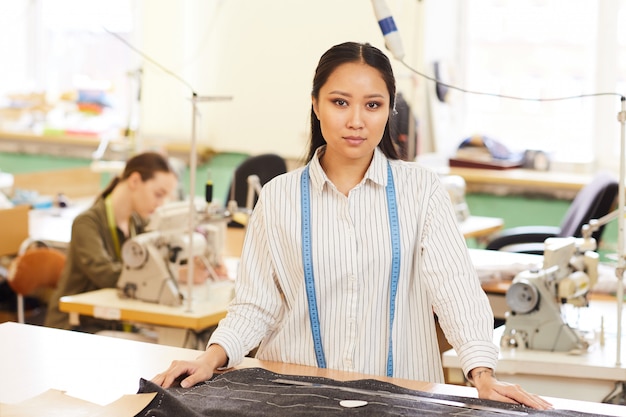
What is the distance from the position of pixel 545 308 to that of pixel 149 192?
1.63 meters

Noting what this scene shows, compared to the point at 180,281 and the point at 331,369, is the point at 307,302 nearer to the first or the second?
the point at 331,369

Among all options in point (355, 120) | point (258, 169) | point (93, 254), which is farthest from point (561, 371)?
point (258, 169)

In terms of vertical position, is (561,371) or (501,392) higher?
(501,392)

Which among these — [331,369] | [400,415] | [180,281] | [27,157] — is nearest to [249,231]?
[331,369]

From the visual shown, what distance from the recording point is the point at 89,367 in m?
2.02

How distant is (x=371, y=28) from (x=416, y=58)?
11.7 inches

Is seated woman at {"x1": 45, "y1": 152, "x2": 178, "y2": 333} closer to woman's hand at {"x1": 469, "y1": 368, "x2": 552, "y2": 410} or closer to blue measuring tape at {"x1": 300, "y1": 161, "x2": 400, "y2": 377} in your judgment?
blue measuring tape at {"x1": 300, "y1": 161, "x2": 400, "y2": 377}

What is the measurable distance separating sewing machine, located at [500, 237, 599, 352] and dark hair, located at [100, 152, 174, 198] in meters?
1.54

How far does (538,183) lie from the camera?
5.52 metres

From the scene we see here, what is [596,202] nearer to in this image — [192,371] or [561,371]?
[561,371]

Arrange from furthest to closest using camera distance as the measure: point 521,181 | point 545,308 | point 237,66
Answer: point 237,66
point 521,181
point 545,308

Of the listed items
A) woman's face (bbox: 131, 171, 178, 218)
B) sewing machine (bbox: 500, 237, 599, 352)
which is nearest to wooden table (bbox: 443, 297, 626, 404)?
sewing machine (bbox: 500, 237, 599, 352)

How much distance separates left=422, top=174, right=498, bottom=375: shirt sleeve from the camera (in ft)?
6.06

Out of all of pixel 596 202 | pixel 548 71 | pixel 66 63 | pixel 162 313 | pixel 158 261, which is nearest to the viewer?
pixel 162 313
